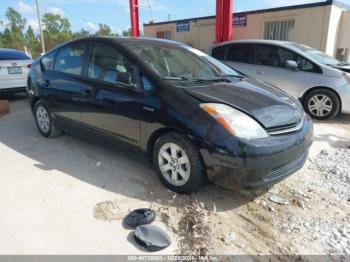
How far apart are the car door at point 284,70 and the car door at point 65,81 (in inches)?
162

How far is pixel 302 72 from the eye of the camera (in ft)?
20.5

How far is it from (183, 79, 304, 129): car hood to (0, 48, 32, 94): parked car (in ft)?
19.5

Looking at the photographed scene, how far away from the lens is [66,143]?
4672mm

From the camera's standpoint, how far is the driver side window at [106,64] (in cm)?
346

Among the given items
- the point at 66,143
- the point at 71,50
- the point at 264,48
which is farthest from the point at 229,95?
the point at 264,48

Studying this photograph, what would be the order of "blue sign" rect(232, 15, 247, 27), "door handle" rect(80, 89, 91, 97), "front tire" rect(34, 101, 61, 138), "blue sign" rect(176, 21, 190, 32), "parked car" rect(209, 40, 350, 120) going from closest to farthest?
"door handle" rect(80, 89, 91, 97)
"front tire" rect(34, 101, 61, 138)
"parked car" rect(209, 40, 350, 120)
"blue sign" rect(232, 15, 247, 27)
"blue sign" rect(176, 21, 190, 32)

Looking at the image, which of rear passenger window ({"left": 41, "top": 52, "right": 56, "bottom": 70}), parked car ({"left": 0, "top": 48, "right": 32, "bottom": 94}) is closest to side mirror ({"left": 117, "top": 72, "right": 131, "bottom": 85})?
rear passenger window ({"left": 41, "top": 52, "right": 56, "bottom": 70})

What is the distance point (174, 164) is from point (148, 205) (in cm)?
47

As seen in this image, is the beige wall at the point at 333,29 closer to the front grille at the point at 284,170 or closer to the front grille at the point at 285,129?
the front grille at the point at 285,129

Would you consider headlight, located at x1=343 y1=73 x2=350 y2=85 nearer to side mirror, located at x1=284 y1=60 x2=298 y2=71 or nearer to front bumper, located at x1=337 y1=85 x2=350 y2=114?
front bumper, located at x1=337 y1=85 x2=350 y2=114

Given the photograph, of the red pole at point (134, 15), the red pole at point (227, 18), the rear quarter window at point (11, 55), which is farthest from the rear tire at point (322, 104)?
the red pole at point (134, 15)

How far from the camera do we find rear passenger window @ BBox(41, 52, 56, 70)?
15.2ft

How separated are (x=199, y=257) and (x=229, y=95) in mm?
1542

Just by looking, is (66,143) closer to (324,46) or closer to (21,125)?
(21,125)
